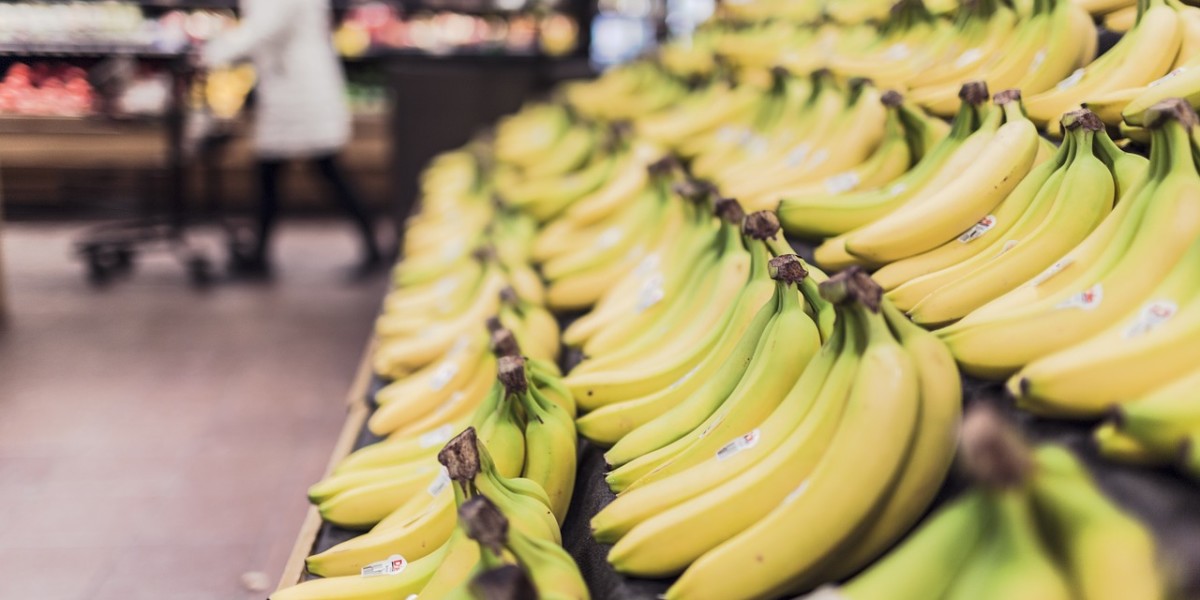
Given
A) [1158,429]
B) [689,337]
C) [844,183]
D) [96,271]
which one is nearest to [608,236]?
[844,183]

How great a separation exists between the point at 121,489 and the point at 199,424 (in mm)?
507

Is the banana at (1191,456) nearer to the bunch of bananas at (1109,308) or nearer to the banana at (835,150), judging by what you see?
the bunch of bananas at (1109,308)

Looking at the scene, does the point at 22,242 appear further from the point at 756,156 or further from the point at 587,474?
the point at 587,474

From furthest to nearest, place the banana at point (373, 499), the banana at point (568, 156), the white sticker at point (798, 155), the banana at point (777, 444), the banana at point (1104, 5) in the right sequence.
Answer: the banana at point (568, 156)
the white sticker at point (798, 155)
the banana at point (1104, 5)
the banana at point (373, 499)
the banana at point (777, 444)

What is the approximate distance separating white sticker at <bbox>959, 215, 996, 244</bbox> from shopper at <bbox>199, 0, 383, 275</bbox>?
3.99 m

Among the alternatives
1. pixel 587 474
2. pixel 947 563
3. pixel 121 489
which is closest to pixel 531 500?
pixel 587 474

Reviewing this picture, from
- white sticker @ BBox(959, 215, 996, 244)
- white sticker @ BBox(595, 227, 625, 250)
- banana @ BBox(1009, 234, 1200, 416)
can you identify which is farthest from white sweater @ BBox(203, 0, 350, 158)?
banana @ BBox(1009, 234, 1200, 416)

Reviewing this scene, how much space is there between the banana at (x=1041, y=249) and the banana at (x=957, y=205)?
17 centimetres

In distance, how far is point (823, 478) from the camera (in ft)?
3.16

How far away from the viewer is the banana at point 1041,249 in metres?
1.26

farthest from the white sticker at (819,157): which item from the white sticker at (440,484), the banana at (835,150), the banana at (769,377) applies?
the white sticker at (440,484)

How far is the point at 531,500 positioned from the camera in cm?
125

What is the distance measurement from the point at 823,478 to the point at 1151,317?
353 mm

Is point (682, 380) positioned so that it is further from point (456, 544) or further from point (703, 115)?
point (703, 115)
